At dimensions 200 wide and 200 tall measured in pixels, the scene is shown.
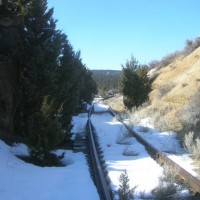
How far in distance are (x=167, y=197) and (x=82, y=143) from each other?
28.7 feet

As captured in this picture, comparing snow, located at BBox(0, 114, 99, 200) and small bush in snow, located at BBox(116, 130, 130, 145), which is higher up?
small bush in snow, located at BBox(116, 130, 130, 145)

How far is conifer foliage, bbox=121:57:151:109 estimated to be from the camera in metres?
36.8

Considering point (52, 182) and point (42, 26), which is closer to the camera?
point (52, 182)

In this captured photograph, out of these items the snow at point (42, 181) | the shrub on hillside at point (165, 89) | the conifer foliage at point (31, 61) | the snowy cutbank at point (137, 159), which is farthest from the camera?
the shrub on hillside at point (165, 89)

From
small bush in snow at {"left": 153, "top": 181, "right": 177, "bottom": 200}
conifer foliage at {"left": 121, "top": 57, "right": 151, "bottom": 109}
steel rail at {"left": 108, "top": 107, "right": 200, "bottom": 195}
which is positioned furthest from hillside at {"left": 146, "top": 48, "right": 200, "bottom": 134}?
small bush in snow at {"left": 153, "top": 181, "right": 177, "bottom": 200}

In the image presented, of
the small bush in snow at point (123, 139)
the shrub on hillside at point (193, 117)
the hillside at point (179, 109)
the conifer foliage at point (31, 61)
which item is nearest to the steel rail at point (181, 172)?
the small bush in snow at point (123, 139)

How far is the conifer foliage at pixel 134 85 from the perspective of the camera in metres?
36.8

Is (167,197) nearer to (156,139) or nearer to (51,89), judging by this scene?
(51,89)

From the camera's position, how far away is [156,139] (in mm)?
16484

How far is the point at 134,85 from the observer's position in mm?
36688

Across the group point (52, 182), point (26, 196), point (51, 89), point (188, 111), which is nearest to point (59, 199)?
point (26, 196)

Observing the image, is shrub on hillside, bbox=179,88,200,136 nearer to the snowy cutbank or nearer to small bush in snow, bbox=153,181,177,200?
the snowy cutbank

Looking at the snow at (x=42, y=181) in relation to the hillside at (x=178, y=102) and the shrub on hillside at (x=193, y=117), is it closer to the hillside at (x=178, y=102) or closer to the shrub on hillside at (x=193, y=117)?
the shrub on hillside at (x=193, y=117)

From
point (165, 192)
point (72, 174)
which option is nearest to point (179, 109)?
point (72, 174)
